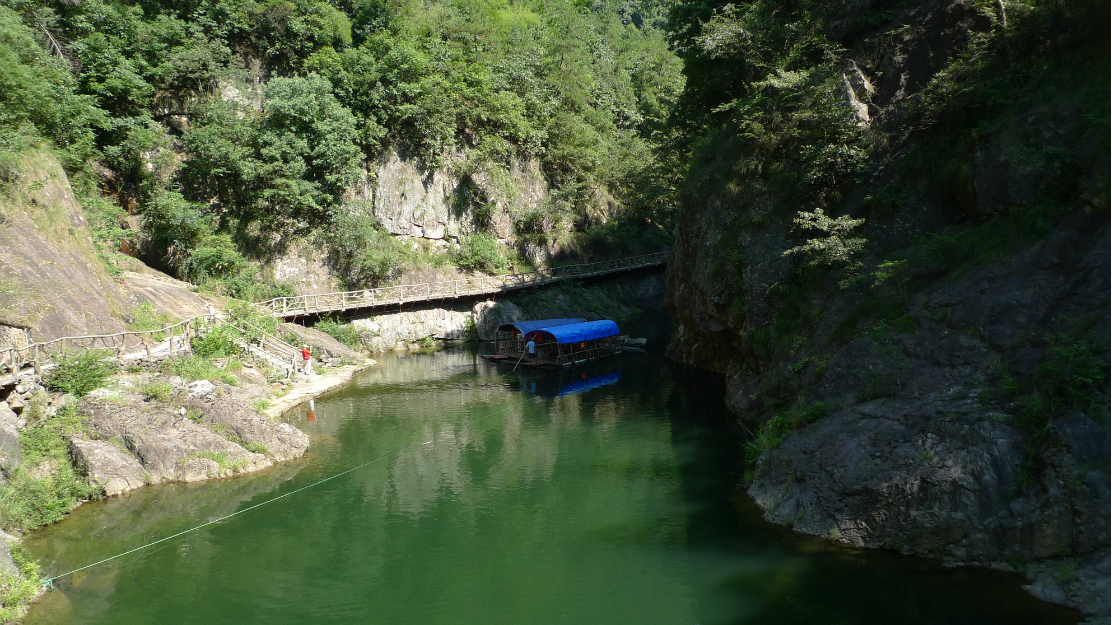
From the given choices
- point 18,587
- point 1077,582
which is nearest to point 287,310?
point 18,587

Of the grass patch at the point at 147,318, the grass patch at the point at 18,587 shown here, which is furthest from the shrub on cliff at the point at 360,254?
the grass patch at the point at 18,587

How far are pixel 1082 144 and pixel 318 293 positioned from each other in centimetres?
3353

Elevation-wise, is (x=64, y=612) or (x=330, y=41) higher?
(x=330, y=41)

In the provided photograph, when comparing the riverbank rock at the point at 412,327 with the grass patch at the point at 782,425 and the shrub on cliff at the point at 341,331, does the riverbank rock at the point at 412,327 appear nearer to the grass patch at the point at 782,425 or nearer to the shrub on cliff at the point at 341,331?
the shrub on cliff at the point at 341,331

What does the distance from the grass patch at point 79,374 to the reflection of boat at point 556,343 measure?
18.3 meters

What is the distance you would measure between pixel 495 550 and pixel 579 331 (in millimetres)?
21504

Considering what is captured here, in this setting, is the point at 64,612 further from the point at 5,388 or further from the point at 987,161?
the point at 987,161

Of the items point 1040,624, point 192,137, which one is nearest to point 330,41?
point 192,137

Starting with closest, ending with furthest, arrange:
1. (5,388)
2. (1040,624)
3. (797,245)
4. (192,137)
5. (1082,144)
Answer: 1. (1040,624)
2. (1082,144)
3. (5,388)
4. (797,245)
5. (192,137)

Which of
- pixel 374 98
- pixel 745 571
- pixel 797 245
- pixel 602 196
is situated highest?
pixel 374 98

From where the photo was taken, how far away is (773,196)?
21000 mm

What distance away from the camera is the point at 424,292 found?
128 feet

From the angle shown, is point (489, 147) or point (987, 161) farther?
point (489, 147)

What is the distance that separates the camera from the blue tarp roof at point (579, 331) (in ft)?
109
